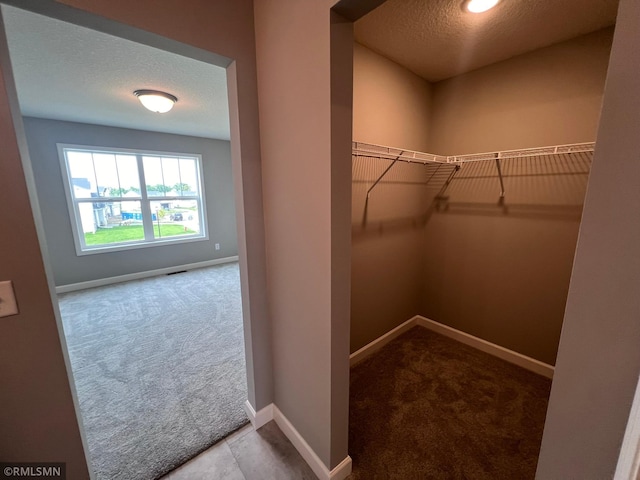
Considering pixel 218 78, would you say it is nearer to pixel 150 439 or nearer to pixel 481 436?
pixel 150 439

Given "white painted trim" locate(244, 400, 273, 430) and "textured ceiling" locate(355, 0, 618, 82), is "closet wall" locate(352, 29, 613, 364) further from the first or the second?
"white painted trim" locate(244, 400, 273, 430)

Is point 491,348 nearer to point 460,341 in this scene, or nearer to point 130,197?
point 460,341

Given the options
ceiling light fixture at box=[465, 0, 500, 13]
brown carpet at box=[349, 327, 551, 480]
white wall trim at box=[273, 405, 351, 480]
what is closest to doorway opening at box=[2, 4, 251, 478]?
white wall trim at box=[273, 405, 351, 480]

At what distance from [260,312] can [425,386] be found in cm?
141

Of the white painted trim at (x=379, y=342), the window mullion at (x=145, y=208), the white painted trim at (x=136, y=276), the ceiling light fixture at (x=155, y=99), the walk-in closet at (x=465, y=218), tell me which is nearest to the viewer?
the walk-in closet at (x=465, y=218)

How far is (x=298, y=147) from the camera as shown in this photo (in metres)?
1.17

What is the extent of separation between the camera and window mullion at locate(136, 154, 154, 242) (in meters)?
4.41

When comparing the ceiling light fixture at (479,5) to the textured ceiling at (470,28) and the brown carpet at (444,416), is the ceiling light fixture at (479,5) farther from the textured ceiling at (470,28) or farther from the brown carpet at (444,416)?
the brown carpet at (444,416)

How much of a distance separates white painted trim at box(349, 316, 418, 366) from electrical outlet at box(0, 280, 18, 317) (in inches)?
78.3

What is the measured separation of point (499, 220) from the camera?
7.02 feet

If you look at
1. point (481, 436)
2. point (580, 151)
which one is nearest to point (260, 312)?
point (481, 436)

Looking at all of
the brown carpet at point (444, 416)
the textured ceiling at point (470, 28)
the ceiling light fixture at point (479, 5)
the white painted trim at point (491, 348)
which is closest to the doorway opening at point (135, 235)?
the brown carpet at point (444, 416)

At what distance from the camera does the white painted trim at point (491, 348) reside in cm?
204

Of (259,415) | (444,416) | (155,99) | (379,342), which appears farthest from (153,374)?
(155,99)
